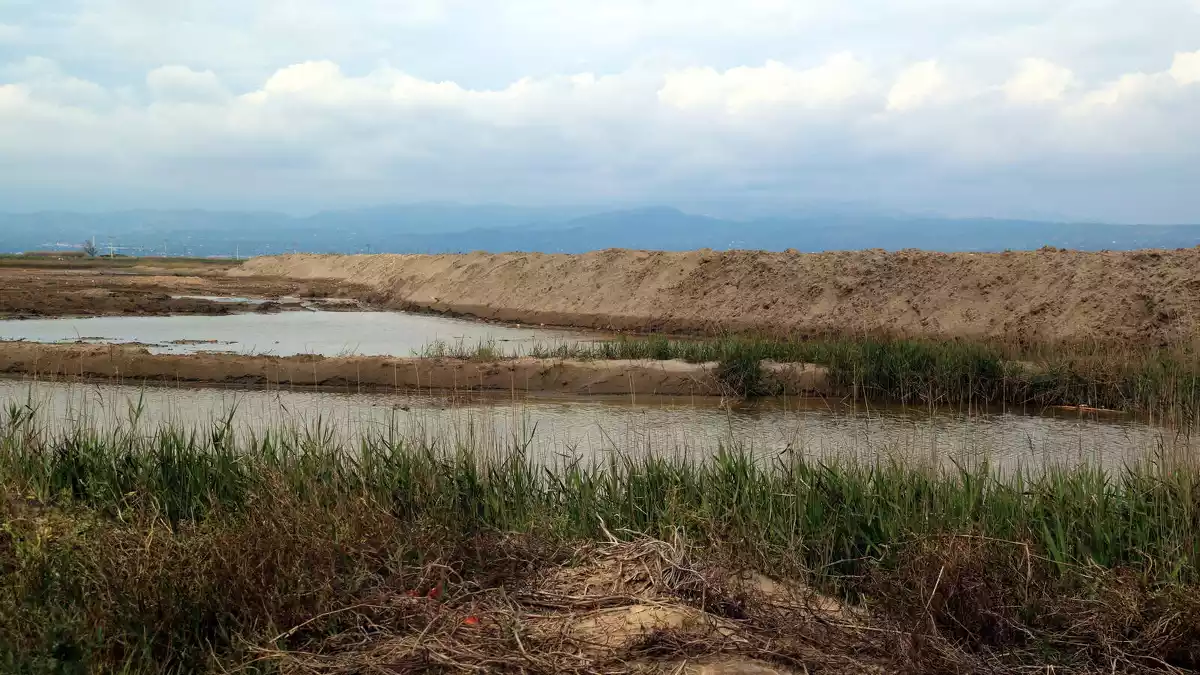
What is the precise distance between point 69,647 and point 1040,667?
12.8 ft

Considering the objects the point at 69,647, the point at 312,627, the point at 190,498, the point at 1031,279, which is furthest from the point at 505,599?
the point at 1031,279

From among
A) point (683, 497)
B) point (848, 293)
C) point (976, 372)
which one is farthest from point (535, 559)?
point (848, 293)

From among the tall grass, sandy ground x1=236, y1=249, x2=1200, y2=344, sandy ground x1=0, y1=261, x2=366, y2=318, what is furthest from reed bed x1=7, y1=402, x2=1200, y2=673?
sandy ground x1=0, y1=261, x2=366, y2=318

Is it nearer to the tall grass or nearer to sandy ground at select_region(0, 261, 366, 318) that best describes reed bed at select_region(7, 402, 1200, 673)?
the tall grass

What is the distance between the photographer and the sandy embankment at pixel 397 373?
14.5 m

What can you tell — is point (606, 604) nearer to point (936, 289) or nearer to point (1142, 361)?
point (1142, 361)

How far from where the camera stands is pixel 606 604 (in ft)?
13.9

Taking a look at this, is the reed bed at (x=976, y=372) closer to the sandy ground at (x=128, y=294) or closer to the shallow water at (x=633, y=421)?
the shallow water at (x=633, y=421)

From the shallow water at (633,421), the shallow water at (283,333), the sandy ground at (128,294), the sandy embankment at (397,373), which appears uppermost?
the sandy ground at (128,294)

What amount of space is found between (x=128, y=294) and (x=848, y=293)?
22428 mm

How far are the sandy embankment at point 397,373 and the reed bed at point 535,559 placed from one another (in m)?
8.04

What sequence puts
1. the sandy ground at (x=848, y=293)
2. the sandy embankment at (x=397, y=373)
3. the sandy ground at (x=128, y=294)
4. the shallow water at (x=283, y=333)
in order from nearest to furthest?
the sandy embankment at (x=397, y=373) < the shallow water at (x=283, y=333) < the sandy ground at (x=848, y=293) < the sandy ground at (x=128, y=294)

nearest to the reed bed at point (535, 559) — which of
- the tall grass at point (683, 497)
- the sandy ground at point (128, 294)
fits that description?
the tall grass at point (683, 497)

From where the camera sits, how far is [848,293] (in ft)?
80.8
